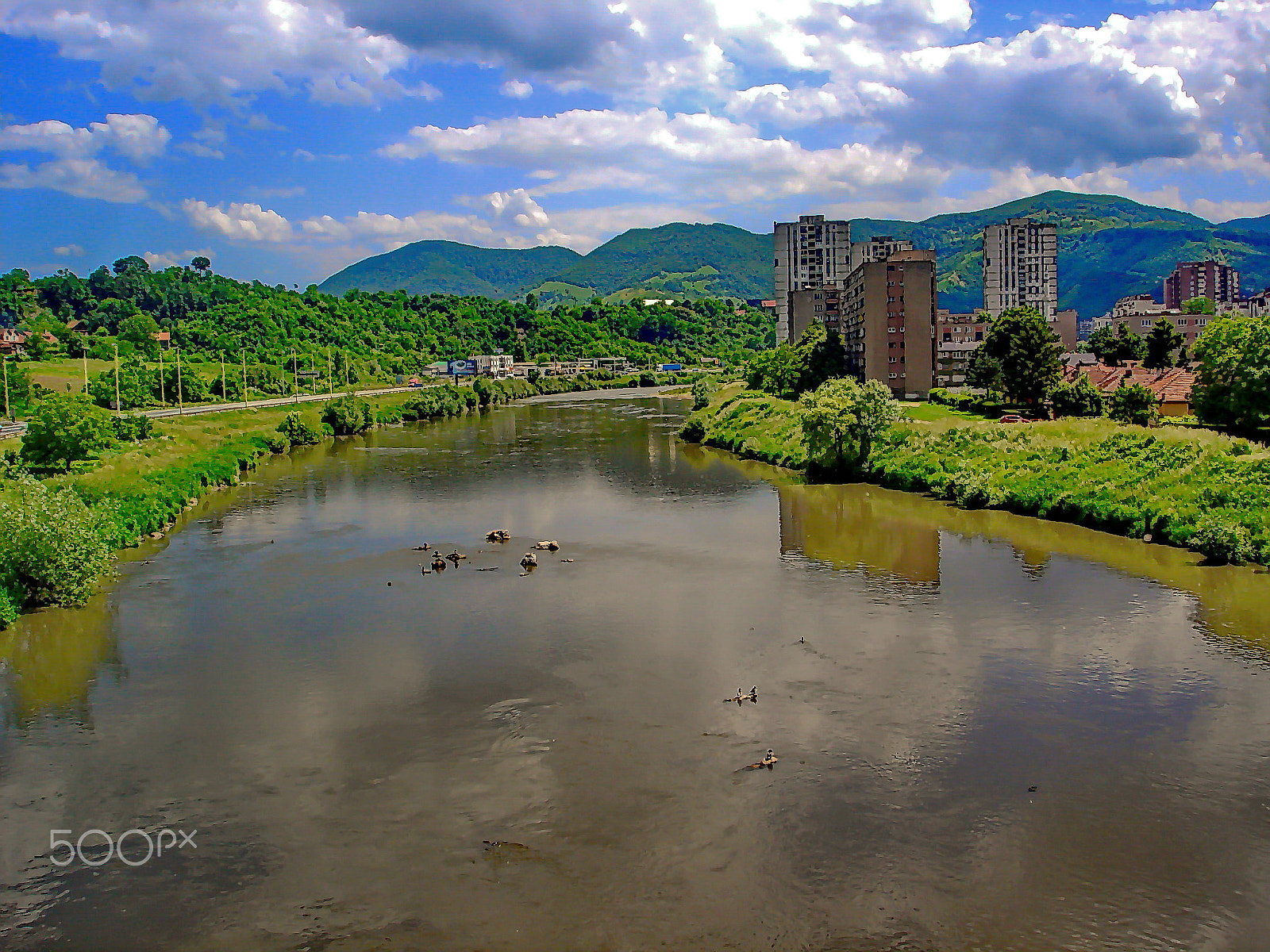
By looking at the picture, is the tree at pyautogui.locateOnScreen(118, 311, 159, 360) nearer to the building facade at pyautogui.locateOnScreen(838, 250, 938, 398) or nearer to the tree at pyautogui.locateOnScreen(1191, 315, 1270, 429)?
the building facade at pyautogui.locateOnScreen(838, 250, 938, 398)

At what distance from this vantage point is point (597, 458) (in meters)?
45.8

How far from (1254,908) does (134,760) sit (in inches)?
532

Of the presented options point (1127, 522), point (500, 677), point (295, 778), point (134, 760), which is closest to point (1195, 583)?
point (1127, 522)

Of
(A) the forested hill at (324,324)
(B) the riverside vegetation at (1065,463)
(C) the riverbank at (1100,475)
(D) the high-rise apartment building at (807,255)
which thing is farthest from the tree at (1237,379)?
(D) the high-rise apartment building at (807,255)

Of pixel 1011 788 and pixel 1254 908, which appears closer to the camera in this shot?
pixel 1254 908

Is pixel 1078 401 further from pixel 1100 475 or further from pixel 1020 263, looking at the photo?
pixel 1020 263

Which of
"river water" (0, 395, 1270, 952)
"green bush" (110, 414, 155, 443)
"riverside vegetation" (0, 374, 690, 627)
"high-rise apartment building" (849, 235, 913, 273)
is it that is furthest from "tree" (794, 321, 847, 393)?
"high-rise apartment building" (849, 235, 913, 273)

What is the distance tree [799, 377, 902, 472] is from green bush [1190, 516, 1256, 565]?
13.8 metres

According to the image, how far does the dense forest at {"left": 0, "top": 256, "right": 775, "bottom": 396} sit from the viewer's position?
96.8 metres

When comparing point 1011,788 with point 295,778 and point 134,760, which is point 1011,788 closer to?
point 295,778

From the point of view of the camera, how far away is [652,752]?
13898 mm

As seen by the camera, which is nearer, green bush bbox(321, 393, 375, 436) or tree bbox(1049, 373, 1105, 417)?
tree bbox(1049, 373, 1105, 417)

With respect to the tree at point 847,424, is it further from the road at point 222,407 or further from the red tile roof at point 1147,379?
the road at point 222,407

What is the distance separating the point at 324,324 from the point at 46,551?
10174 cm
